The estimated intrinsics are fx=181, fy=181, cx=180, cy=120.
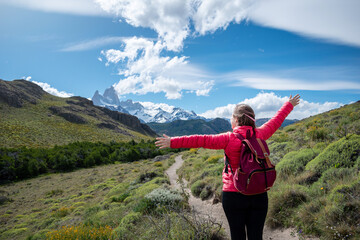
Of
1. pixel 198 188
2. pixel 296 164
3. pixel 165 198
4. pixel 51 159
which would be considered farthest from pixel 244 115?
pixel 51 159

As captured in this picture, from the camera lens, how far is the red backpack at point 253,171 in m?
2.31

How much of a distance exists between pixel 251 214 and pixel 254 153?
2.88ft

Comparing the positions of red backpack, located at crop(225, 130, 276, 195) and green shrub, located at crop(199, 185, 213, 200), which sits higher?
red backpack, located at crop(225, 130, 276, 195)

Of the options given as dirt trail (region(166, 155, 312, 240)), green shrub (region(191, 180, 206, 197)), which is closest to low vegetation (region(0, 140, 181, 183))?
green shrub (region(191, 180, 206, 197))

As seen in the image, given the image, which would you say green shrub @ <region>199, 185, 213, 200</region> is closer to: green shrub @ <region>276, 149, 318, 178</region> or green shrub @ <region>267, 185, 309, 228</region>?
green shrub @ <region>276, 149, 318, 178</region>

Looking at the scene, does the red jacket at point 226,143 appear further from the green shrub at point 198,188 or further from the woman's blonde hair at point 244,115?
the green shrub at point 198,188

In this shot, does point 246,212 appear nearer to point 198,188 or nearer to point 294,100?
point 294,100

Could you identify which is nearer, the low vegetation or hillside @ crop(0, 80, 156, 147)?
the low vegetation

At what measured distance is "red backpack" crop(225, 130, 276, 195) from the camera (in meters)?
2.31

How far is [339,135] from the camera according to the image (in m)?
7.29

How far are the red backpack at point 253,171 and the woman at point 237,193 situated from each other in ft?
0.50

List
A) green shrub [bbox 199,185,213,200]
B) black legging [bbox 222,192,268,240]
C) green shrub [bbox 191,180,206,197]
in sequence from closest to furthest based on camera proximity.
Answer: black legging [bbox 222,192,268,240]
green shrub [bbox 199,185,213,200]
green shrub [bbox 191,180,206,197]

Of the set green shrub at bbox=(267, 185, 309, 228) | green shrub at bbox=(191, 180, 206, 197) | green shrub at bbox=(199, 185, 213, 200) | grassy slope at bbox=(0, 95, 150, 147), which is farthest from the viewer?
grassy slope at bbox=(0, 95, 150, 147)

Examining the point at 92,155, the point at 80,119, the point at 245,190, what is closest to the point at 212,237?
the point at 245,190
